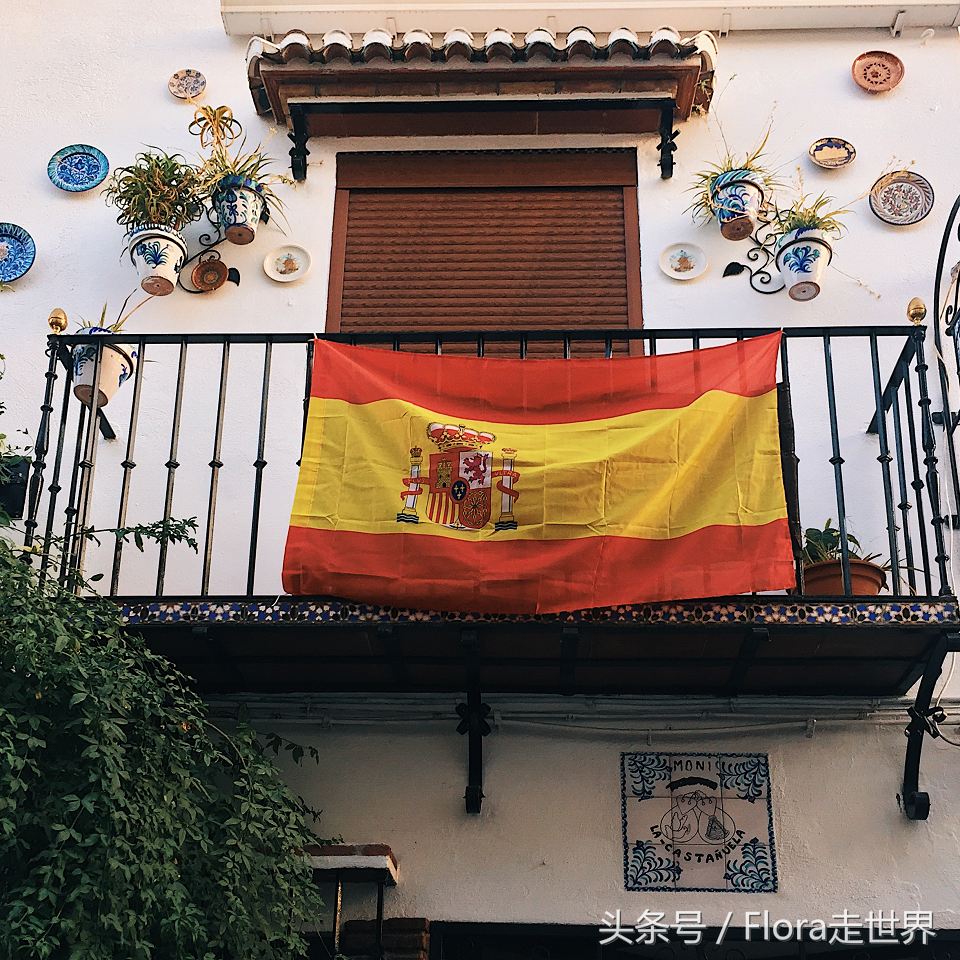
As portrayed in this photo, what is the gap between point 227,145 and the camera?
810cm

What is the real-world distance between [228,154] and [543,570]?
368cm

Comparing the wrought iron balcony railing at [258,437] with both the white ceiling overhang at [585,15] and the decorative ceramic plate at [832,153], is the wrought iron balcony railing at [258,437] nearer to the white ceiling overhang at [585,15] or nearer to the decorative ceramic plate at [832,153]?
the decorative ceramic plate at [832,153]

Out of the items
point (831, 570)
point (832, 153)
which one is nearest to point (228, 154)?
point (832, 153)

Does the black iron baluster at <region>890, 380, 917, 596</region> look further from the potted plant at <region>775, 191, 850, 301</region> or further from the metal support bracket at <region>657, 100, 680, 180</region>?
the metal support bracket at <region>657, 100, 680, 180</region>

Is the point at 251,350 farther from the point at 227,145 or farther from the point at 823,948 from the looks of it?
the point at 823,948

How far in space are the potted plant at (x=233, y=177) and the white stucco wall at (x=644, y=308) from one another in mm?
114

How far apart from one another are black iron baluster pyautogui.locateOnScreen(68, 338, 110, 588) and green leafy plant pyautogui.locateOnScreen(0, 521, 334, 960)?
0.52m

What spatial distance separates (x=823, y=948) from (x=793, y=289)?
336cm

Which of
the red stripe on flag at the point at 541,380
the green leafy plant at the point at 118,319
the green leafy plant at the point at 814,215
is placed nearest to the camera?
the red stripe on flag at the point at 541,380

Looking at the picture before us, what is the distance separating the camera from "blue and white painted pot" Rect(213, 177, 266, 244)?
7598 millimetres

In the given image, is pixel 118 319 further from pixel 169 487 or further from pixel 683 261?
pixel 683 261

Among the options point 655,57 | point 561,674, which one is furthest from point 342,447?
point 655,57

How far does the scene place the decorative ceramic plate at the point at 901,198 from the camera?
25.4ft

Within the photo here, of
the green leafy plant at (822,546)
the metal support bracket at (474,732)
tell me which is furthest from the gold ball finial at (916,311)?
the metal support bracket at (474,732)
